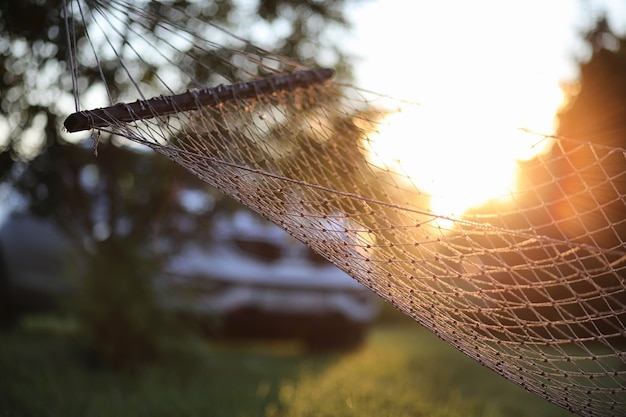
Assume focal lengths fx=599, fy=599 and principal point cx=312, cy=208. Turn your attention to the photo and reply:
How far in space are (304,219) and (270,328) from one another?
12.3ft

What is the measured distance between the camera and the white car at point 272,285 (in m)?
5.38

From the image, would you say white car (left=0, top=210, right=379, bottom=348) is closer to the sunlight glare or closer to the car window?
the car window

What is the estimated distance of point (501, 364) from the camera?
82.7 inches

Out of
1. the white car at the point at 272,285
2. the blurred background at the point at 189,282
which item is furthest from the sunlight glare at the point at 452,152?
the white car at the point at 272,285

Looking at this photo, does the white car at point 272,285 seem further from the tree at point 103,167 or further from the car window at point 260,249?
the tree at point 103,167

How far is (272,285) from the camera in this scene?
548cm

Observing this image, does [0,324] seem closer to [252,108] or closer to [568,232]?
[252,108]

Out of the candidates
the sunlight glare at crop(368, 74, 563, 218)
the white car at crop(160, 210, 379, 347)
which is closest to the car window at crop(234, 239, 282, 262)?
the white car at crop(160, 210, 379, 347)

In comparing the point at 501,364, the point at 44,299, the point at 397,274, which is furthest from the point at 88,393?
the point at 44,299

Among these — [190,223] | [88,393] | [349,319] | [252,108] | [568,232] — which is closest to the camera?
[252,108]

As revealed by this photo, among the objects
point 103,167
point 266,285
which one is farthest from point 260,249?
point 103,167

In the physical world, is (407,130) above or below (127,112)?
above

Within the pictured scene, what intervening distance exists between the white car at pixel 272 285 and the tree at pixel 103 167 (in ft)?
2.34

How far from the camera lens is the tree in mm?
4004
